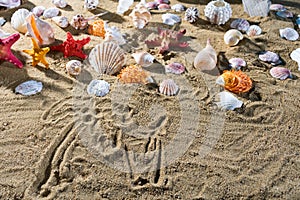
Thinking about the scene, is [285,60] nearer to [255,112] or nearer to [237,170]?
[255,112]

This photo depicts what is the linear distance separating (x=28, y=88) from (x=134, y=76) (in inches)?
30.5

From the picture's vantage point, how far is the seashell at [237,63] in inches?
117

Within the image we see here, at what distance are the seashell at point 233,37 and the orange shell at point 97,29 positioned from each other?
41.7 inches

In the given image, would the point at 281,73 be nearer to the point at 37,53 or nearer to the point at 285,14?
the point at 285,14

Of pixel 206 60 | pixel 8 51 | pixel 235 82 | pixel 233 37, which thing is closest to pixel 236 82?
pixel 235 82

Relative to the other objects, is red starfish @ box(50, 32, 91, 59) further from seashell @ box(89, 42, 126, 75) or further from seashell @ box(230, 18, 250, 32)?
seashell @ box(230, 18, 250, 32)

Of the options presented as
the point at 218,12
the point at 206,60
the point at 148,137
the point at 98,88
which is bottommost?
the point at 148,137

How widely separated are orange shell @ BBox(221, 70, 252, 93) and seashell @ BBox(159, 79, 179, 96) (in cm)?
39

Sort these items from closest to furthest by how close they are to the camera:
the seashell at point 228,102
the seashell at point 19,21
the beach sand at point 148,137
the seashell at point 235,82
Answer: the beach sand at point 148,137 < the seashell at point 228,102 < the seashell at point 235,82 < the seashell at point 19,21

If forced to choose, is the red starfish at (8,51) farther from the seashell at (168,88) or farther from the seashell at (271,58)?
the seashell at (271,58)

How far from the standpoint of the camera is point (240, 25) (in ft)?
11.2

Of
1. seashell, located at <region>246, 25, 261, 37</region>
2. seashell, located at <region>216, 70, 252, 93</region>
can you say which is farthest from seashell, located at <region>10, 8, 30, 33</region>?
seashell, located at <region>246, 25, 261, 37</region>

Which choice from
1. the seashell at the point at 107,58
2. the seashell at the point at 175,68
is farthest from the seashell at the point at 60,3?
the seashell at the point at 175,68

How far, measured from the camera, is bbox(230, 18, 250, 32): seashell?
11.1 ft
